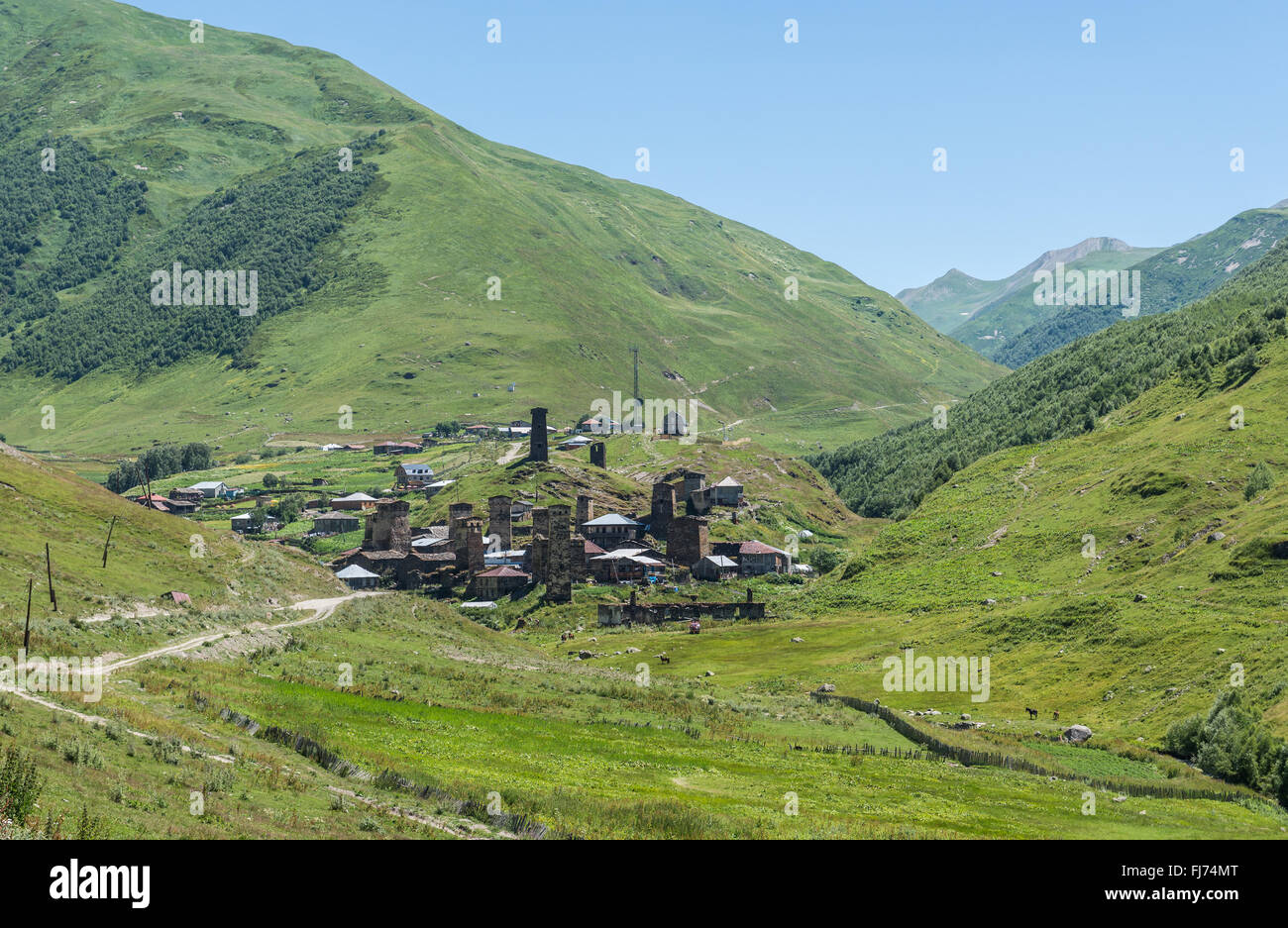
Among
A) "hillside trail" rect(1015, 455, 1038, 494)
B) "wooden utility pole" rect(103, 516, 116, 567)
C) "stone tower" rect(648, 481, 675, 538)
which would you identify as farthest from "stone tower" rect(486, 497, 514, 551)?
"wooden utility pole" rect(103, 516, 116, 567)

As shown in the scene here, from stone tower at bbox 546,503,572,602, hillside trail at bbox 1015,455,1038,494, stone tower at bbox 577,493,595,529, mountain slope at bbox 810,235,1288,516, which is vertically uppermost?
mountain slope at bbox 810,235,1288,516

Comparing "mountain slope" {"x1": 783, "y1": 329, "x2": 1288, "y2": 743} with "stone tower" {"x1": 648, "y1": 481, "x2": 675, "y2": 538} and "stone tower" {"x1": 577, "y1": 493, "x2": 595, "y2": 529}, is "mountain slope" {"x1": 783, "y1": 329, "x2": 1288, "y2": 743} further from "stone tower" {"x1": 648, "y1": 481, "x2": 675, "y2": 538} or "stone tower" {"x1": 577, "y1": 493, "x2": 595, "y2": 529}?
"stone tower" {"x1": 577, "y1": 493, "x2": 595, "y2": 529}

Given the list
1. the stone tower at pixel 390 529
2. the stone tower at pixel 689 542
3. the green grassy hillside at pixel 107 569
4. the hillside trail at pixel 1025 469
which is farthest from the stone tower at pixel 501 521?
the hillside trail at pixel 1025 469

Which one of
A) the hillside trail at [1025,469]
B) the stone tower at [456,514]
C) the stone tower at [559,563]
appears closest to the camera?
the stone tower at [559,563]

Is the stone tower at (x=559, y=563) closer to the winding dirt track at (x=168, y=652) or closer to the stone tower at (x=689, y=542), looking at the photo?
the stone tower at (x=689, y=542)

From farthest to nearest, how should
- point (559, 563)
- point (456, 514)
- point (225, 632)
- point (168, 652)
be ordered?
point (456, 514), point (559, 563), point (225, 632), point (168, 652)

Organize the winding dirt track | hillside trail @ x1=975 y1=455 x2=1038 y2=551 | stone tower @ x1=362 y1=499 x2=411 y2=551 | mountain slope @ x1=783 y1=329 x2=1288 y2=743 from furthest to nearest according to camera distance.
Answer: stone tower @ x1=362 y1=499 x2=411 y2=551 < hillside trail @ x1=975 y1=455 x2=1038 y2=551 < mountain slope @ x1=783 y1=329 x2=1288 y2=743 < the winding dirt track

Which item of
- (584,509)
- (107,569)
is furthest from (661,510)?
(107,569)

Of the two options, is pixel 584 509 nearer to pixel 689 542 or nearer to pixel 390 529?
pixel 689 542

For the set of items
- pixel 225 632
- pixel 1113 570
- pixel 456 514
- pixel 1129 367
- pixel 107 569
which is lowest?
pixel 225 632

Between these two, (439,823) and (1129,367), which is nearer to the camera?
(439,823)

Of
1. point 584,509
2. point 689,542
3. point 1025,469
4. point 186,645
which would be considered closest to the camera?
point 186,645
